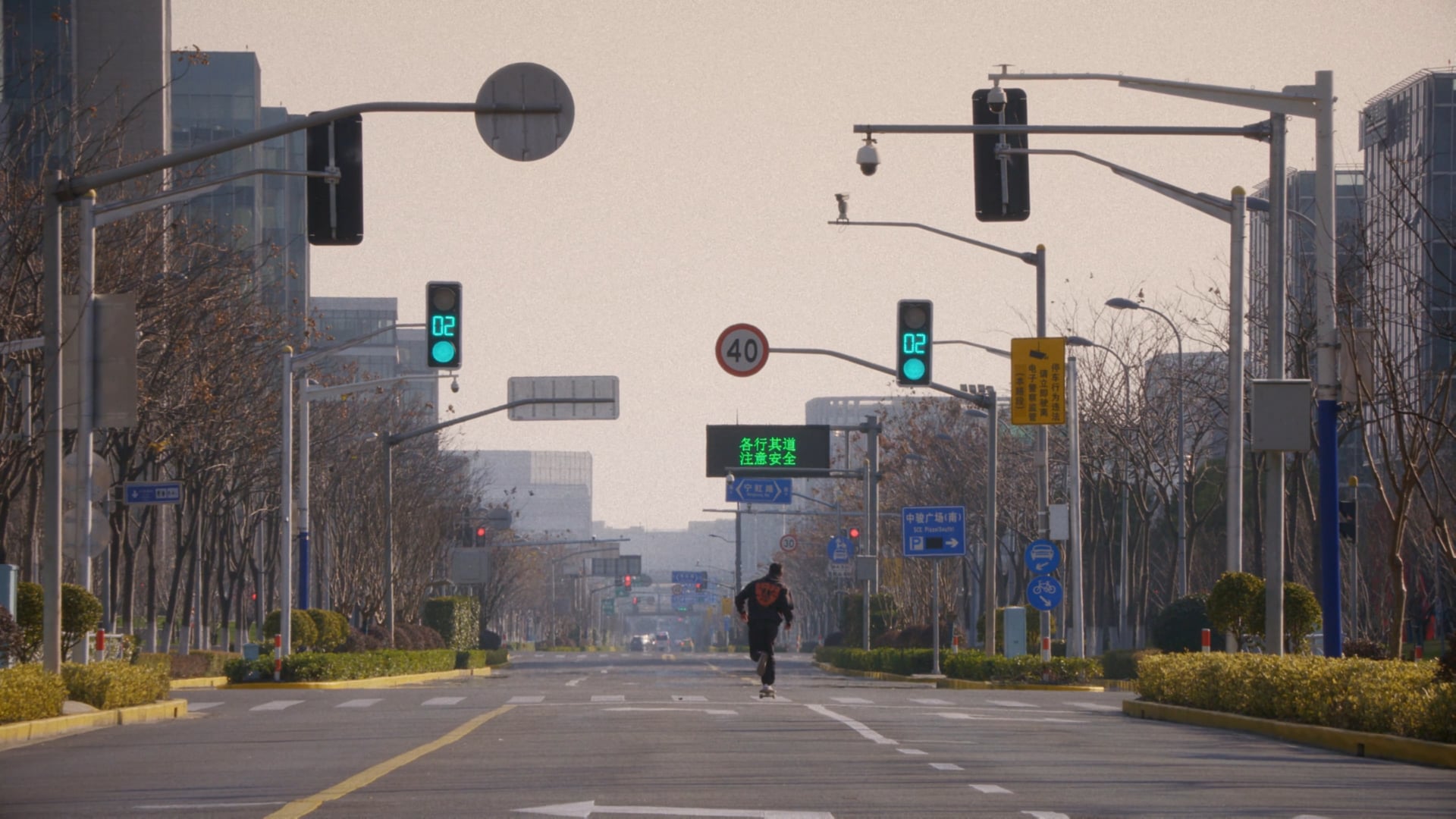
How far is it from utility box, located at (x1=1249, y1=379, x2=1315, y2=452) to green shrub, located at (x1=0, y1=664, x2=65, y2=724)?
44.3 feet

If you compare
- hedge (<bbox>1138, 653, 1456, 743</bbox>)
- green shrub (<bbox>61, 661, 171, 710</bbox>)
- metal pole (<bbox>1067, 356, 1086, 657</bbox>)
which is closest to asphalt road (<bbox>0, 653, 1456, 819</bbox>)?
hedge (<bbox>1138, 653, 1456, 743</bbox>)

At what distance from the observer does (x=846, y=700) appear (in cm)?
2688

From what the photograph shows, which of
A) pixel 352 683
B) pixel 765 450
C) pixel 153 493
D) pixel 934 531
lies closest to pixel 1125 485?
pixel 934 531

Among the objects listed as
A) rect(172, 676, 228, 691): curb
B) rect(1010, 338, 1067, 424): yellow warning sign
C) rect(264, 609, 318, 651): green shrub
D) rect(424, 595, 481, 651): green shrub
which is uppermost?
rect(1010, 338, 1067, 424): yellow warning sign

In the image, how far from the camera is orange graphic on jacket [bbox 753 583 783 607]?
25.3m

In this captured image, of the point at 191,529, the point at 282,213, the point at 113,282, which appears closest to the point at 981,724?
the point at 113,282

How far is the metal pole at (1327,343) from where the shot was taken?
70.5 ft

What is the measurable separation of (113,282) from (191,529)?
519 inches

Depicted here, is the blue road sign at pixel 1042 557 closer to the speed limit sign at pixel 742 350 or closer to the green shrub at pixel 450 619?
the speed limit sign at pixel 742 350

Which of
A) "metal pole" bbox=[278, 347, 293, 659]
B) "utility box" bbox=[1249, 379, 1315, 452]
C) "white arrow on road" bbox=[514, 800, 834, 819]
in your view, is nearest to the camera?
"white arrow on road" bbox=[514, 800, 834, 819]

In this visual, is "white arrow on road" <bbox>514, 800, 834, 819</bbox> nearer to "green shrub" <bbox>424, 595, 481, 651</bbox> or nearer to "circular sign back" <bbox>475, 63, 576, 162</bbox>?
"circular sign back" <bbox>475, 63, 576, 162</bbox>

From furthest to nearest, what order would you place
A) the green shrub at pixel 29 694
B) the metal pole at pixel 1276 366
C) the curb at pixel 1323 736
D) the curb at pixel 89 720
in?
the metal pole at pixel 1276 366
the green shrub at pixel 29 694
the curb at pixel 89 720
the curb at pixel 1323 736

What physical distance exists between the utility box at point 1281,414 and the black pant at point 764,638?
6.81 meters

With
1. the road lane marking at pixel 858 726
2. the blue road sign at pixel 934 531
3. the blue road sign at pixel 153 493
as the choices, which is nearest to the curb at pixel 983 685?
the blue road sign at pixel 934 531
